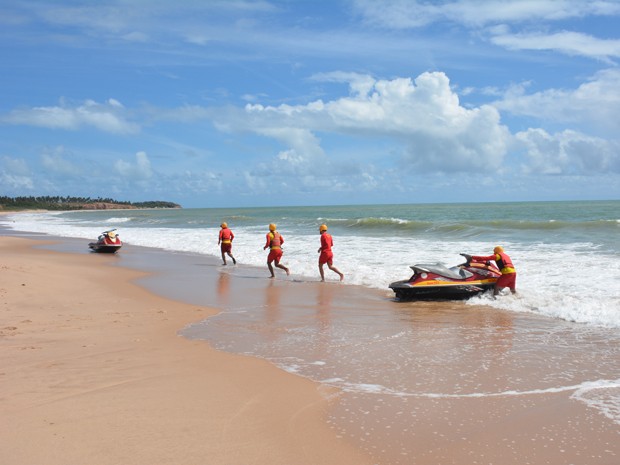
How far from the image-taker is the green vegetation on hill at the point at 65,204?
Result: 388ft

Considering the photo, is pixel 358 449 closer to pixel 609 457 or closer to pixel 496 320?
pixel 609 457

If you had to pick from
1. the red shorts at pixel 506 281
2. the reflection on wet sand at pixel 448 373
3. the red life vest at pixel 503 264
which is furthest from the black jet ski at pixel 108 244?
the red shorts at pixel 506 281

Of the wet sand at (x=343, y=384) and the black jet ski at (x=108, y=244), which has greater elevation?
the black jet ski at (x=108, y=244)

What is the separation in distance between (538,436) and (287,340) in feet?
12.5

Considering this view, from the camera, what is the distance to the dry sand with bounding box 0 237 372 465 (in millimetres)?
3861

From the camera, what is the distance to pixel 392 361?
6.30 metres

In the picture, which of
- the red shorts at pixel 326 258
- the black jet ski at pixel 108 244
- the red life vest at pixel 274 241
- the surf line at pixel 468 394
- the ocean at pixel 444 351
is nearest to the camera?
the ocean at pixel 444 351

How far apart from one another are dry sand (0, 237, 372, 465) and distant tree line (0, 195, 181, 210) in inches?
4511

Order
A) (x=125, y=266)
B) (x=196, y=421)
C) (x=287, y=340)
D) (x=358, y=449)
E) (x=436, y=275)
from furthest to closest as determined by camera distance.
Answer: (x=125, y=266) < (x=436, y=275) < (x=287, y=340) < (x=196, y=421) < (x=358, y=449)

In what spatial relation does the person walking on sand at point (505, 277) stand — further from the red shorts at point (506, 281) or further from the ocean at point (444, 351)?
the ocean at point (444, 351)

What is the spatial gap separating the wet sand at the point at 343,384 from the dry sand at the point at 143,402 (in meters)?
0.02

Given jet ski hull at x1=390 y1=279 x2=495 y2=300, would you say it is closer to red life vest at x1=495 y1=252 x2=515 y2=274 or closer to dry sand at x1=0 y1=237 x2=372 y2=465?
red life vest at x1=495 y1=252 x2=515 y2=274

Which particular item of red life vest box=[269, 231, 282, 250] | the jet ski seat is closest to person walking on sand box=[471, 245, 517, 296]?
the jet ski seat

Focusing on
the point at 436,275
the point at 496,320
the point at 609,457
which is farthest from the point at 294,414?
the point at 436,275
